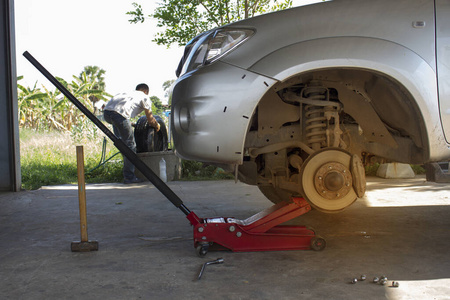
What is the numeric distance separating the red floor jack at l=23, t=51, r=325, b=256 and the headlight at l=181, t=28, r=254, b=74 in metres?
0.87

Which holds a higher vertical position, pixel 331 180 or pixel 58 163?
Answer: pixel 58 163

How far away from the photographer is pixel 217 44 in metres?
3.00

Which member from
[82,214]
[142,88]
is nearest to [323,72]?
[82,214]

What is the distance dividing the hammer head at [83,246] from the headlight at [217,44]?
4.89ft

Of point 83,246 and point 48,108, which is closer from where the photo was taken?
point 83,246

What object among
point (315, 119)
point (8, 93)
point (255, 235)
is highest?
point (8, 93)

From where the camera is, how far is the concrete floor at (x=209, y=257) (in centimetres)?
241

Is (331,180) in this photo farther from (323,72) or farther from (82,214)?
(82,214)

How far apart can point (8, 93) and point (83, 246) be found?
3.92 meters

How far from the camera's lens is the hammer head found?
3.23 metres

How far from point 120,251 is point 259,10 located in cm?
832

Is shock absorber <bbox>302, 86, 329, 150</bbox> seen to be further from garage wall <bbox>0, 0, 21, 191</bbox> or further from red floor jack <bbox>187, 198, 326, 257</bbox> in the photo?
garage wall <bbox>0, 0, 21, 191</bbox>

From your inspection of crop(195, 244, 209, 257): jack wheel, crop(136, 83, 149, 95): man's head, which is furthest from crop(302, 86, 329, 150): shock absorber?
crop(136, 83, 149, 95): man's head

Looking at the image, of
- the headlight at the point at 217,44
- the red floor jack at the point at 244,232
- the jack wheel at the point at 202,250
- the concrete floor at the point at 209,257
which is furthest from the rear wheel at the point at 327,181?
the headlight at the point at 217,44
